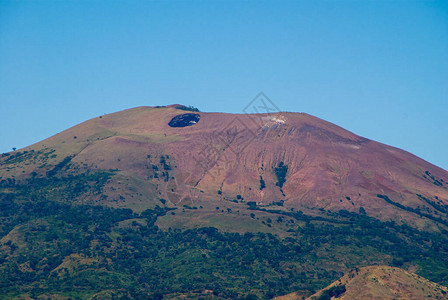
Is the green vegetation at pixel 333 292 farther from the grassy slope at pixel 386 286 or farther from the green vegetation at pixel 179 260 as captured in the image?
the green vegetation at pixel 179 260

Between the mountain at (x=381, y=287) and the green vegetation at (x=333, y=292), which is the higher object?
the mountain at (x=381, y=287)

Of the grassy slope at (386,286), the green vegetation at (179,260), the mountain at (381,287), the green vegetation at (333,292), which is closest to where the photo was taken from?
the grassy slope at (386,286)

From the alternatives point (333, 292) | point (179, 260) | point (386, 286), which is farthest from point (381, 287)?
point (179, 260)

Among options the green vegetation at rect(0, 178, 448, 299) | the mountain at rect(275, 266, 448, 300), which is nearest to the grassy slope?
the mountain at rect(275, 266, 448, 300)

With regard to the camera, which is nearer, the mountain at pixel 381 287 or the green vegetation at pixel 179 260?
the mountain at pixel 381 287

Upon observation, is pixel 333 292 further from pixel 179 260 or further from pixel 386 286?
pixel 179 260

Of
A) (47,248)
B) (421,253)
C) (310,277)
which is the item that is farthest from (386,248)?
(47,248)

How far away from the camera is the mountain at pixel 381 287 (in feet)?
401

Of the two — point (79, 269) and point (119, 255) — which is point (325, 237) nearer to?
point (119, 255)

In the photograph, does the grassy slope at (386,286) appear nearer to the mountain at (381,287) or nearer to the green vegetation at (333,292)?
the mountain at (381,287)

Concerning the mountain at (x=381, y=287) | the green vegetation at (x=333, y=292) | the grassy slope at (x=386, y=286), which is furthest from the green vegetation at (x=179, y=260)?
the grassy slope at (x=386, y=286)

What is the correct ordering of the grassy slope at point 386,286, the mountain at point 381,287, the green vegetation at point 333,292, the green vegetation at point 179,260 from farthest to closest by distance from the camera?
the green vegetation at point 179,260 < the green vegetation at point 333,292 < the mountain at point 381,287 < the grassy slope at point 386,286

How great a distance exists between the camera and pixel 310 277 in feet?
554

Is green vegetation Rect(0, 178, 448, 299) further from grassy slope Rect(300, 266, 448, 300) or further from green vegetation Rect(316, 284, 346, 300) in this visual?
grassy slope Rect(300, 266, 448, 300)
